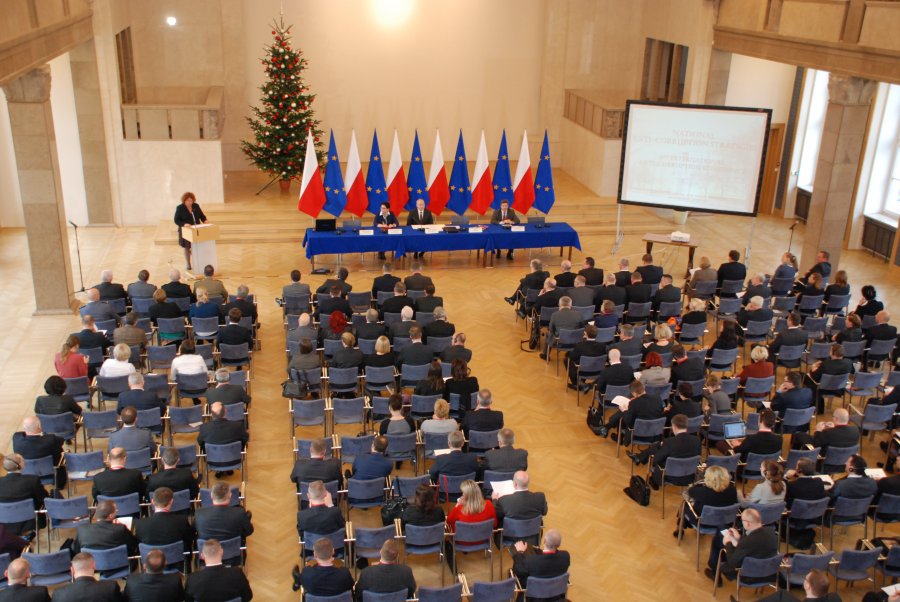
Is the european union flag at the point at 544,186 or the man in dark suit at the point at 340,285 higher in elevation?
the european union flag at the point at 544,186

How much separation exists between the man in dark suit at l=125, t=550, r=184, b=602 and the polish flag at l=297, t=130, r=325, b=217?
37.0ft

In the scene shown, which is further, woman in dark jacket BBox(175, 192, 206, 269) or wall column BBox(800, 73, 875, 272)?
woman in dark jacket BBox(175, 192, 206, 269)

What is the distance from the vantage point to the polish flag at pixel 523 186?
19.1m

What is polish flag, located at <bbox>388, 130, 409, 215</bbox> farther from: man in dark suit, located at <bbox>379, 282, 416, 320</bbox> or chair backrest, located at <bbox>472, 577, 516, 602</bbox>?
chair backrest, located at <bbox>472, 577, 516, 602</bbox>

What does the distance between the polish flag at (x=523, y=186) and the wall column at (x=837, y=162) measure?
19.2 feet

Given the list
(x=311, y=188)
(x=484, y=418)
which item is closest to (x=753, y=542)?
(x=484, y=418)

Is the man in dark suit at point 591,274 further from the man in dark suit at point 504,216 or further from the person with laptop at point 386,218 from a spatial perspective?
the person with laptop at point 386,218

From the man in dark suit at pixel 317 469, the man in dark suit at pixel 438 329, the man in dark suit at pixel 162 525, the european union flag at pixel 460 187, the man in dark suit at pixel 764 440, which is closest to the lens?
the man in dark suit at pixel 162 525

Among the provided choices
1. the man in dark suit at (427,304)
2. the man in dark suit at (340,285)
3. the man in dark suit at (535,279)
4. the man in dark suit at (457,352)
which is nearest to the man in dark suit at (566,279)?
the man in dark suit at (535,279)

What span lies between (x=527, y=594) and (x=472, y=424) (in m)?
2.70

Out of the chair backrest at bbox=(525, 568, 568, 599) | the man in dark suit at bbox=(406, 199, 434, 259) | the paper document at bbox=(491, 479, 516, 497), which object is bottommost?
the chair backrest at bbox=(525, 568, 568, 599)

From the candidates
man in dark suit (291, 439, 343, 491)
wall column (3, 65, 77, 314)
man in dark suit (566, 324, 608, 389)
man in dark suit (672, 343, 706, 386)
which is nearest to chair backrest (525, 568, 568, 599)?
man in dark suit (291, 439, 343, 491)

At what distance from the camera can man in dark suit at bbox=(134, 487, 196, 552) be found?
321 inches

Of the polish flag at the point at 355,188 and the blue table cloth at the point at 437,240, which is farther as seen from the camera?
the polish flag at the point at 355,188
